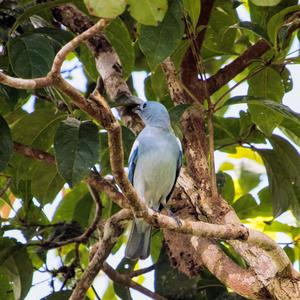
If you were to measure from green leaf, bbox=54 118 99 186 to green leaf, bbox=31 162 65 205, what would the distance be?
0.75 m

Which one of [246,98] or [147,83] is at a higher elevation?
[147,83]

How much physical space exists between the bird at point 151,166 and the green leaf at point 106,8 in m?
1.77

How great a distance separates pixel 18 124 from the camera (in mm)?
4777

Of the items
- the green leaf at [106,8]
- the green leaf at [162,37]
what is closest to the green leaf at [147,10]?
the green leaf at [106,8]

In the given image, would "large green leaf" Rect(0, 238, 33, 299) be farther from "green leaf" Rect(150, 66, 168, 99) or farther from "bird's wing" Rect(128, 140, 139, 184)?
"green leaf" Rect(150, 66, 168, 99)

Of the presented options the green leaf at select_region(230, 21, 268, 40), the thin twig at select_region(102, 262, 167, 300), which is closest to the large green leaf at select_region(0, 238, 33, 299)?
the thin twig at select_region(102, 262, 167, 300)

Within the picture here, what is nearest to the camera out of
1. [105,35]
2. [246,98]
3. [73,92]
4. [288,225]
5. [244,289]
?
[73,92]

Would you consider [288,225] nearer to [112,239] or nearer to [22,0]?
[112,239]

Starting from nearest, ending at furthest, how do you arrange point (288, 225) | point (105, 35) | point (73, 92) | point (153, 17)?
point (73, 92), point (153, 17), point (105, 35), point (288, 225)

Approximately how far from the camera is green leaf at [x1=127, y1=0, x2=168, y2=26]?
3.36m

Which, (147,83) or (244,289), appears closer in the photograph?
(244,289)

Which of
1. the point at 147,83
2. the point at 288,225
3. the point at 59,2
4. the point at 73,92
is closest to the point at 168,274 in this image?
the point at 288,225

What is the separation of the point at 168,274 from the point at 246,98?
1.35 meters

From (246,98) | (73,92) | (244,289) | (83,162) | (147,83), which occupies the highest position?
(147,83)
